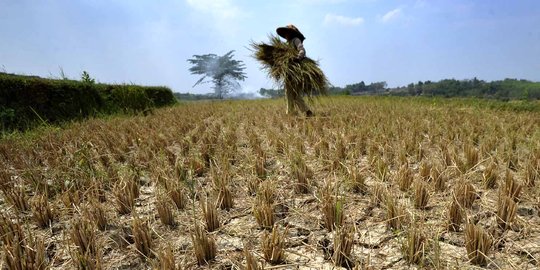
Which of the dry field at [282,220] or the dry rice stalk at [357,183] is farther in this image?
the dry rice stalk at [357,183]

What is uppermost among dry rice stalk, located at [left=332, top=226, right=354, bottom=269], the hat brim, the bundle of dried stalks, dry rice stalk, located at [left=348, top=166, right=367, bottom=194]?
the hat brim

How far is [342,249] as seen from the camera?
138 centimetres

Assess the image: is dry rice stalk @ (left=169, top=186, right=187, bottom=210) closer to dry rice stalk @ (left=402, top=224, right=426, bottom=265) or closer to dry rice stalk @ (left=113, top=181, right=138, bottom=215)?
dry rice stalk @ (left=113, top=181, right=138, bottom=215)

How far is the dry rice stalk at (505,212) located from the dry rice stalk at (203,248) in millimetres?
1361

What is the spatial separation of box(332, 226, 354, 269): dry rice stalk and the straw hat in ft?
17.3

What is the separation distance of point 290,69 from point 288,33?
0.79 m

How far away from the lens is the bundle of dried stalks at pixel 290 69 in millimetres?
5914

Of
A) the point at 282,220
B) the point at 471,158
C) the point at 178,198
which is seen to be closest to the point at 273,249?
the point at 282,220

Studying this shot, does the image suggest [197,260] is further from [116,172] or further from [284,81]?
[284,81]

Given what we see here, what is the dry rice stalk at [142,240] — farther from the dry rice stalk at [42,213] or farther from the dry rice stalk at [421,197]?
the dry rice stalk at [421,197]

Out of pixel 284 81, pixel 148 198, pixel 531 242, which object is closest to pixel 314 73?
pixel 284 81

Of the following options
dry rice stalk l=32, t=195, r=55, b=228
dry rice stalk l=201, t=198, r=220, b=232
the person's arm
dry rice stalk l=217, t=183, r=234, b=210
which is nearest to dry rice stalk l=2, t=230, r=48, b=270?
dry rice stalk l=32, t=195, r=55, b=228

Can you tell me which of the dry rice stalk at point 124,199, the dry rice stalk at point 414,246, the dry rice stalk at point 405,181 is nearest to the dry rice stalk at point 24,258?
the dry rice stalk at point 124,199

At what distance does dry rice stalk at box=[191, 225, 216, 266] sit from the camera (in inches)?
54.8
